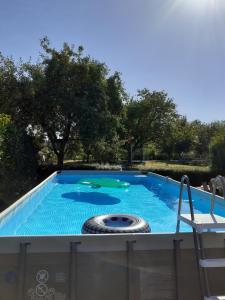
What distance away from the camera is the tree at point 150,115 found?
2666 cm

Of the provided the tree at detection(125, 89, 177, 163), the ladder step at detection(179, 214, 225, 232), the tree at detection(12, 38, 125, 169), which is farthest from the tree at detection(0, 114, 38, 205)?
the tree at detection(125, 89, 177, 163)

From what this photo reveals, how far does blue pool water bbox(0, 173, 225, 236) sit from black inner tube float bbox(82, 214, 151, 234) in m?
1.69

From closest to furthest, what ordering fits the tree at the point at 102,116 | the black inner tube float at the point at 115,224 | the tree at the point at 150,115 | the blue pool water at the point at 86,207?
1. the black inner tube float at the point at 115,224
2. the blue pool water at the point at 86,207
3. the tree at the point at 102,116
4. the tree at the point at 150,115

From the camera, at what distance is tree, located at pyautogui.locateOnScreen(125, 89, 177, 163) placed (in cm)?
2666

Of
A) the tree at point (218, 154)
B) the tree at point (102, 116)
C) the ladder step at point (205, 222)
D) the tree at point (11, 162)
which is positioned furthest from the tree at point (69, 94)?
the ladder step at point (205, 222)

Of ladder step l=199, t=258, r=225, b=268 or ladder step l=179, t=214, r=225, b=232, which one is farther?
ladder step l=179, t=214, r=225, b=232

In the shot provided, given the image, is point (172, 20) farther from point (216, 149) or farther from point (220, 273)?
point (220, 273)

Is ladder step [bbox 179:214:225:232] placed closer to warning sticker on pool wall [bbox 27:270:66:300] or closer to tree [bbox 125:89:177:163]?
Answer: warning sticker on pool wall [bbox 27:270:66:300]

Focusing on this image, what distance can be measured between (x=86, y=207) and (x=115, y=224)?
4.24 metres

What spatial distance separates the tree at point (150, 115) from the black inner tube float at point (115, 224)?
21.6 metres

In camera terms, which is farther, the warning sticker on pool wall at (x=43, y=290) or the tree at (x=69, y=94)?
the tree at (x=69, y=94)

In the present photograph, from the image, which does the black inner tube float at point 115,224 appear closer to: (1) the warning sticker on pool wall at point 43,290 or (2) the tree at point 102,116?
(1) the warning sticker on pool wall at point 43,290

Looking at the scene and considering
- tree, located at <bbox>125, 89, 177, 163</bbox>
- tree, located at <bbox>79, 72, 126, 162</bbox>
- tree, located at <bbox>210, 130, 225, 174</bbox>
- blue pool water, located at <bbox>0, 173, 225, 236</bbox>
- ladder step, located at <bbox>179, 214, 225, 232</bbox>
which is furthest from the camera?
tree, located at <bbox>125, 89, 177, 163</bbox>

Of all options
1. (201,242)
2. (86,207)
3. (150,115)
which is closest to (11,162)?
(86,207)
